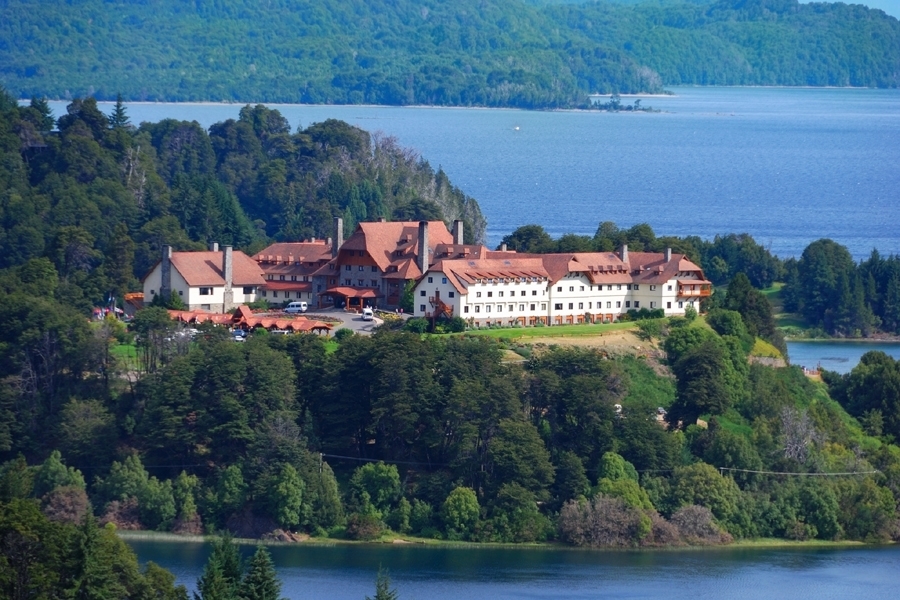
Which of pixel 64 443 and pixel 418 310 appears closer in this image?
pixel 64 443

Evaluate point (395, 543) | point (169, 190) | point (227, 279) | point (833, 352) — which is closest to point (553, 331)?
point (227, 279)

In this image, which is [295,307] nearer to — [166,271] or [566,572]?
[166,271]

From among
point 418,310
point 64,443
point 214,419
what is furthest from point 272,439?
point 418,310

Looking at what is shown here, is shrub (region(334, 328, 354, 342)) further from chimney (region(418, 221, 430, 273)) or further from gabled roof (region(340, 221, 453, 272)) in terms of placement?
gabled roof (region(340, 221, 453, 272))

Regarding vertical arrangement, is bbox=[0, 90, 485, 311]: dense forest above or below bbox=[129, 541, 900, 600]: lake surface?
above

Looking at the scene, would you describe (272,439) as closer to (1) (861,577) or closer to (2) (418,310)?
(2) (418,310)

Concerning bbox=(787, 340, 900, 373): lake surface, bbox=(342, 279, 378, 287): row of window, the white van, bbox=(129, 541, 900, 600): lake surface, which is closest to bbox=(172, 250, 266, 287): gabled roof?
the white van
